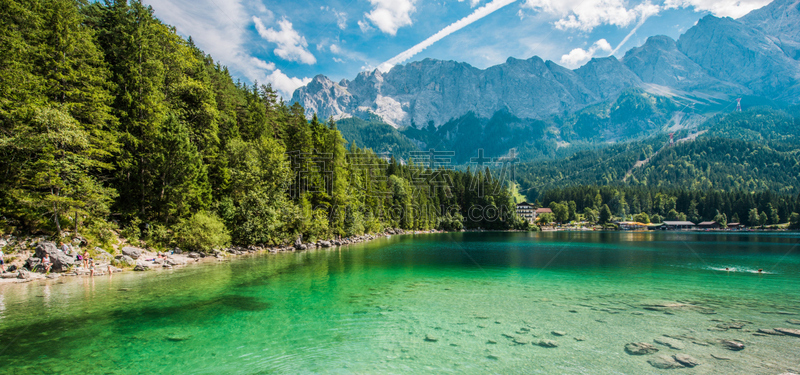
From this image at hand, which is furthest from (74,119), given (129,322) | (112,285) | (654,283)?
(654,283)

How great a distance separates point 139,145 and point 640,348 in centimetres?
3968

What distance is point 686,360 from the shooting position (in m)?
11.5

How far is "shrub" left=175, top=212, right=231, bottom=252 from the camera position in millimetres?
34656

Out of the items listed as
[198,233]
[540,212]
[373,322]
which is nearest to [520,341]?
[373,322]

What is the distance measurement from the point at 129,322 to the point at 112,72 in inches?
1058

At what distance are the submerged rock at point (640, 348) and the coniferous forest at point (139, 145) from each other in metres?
33.6

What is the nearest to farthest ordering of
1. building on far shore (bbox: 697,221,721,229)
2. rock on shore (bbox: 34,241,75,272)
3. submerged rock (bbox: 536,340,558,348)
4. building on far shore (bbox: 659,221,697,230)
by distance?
submerged rock (bbox: 536,340,558,348)
rock on shore (bbox: 34,241,75,272)
building on far shore (bbox: 697,221,721,229)
building on far shore (bbox: 659,221,697,230)

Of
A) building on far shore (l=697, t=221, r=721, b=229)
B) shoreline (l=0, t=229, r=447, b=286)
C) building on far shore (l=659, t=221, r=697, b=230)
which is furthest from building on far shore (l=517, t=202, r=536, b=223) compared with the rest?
shoreline (l=0, t=229, r=447, b=286)

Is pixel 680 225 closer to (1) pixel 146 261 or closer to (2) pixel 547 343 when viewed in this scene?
(2) pixel 547 343

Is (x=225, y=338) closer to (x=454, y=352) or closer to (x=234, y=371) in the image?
(x=234, y=371)

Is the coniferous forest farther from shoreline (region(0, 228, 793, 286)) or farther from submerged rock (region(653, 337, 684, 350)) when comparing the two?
submerged rock (region(653, 337, 684, 350))

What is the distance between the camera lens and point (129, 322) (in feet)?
48.9

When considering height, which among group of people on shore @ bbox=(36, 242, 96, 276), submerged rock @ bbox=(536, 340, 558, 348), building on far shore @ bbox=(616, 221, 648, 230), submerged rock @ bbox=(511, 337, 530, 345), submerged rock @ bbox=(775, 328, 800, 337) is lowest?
building on far shore @ bbox=(616, 221, 648, 230)

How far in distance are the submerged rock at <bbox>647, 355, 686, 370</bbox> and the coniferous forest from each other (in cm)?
3405
